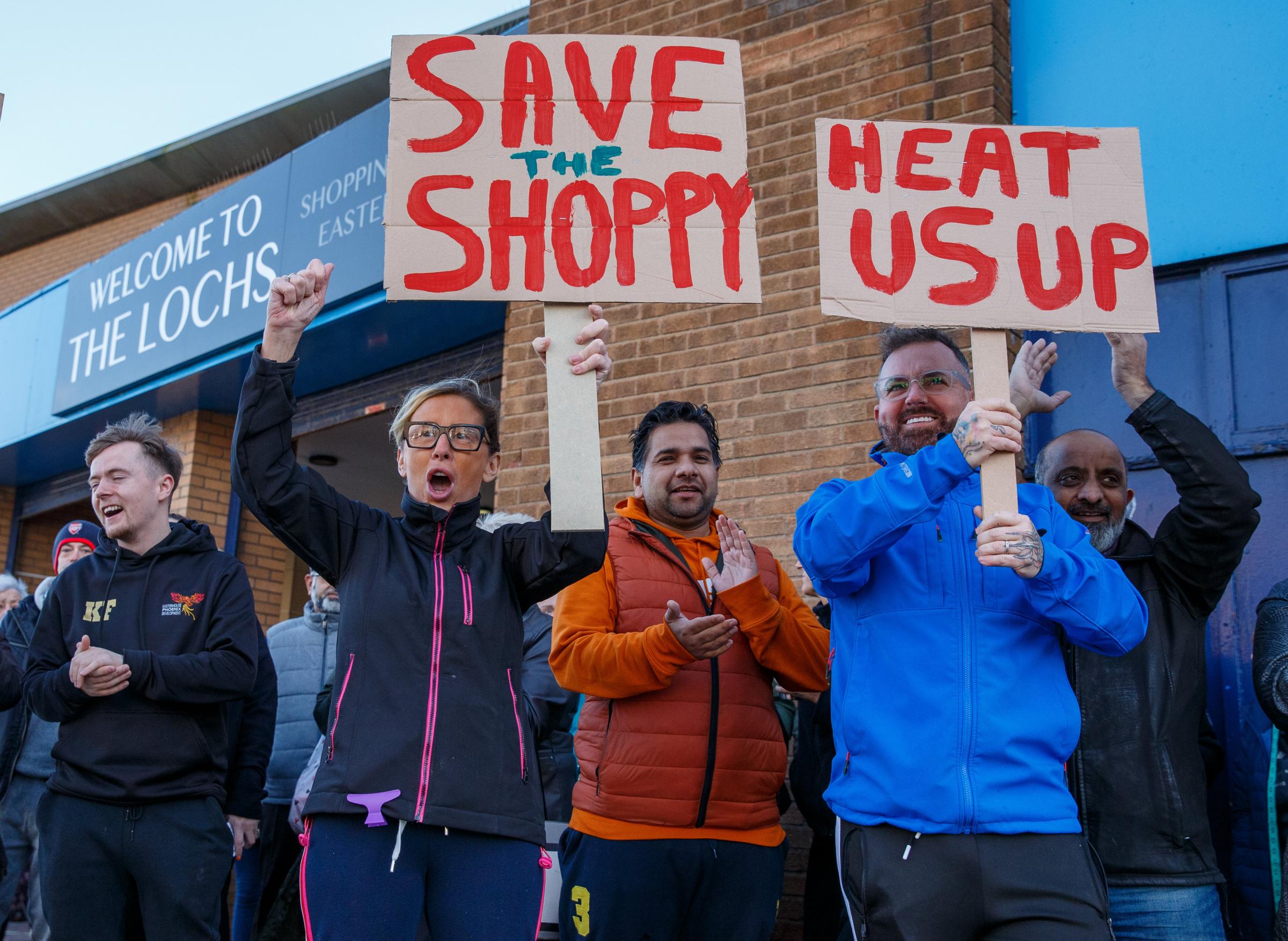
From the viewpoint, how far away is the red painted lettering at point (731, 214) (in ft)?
9.50

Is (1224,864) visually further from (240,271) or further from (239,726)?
(240,271)

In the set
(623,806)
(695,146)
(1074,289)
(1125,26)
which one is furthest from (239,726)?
(1125,26)

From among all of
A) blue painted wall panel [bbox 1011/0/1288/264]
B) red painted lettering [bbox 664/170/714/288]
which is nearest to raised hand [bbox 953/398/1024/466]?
red painted lettering [bbox 664/170/714/288]

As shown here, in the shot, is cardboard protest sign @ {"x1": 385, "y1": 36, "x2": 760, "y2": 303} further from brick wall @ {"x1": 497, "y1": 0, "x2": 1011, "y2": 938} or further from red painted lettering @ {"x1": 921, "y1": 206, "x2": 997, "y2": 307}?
brick wall @ {"x1": 497, "y1": 0, "x2": 1011, "y2": 938}

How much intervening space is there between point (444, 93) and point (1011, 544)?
69.9 inches

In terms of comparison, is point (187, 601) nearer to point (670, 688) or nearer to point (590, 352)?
point (670, 688)

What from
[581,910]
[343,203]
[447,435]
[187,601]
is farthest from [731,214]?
[343,203]

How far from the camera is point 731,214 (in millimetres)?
2936

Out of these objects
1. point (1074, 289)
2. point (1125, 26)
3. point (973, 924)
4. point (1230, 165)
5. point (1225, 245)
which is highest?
point (1125, 26)

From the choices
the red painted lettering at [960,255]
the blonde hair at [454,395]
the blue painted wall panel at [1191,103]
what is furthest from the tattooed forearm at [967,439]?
the blue painted wall panel at [1191,103]

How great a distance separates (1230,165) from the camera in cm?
449

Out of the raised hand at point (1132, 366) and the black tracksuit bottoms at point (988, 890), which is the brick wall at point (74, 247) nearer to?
the raised hand at point (1132, 366)

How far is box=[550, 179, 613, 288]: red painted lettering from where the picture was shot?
2832mm

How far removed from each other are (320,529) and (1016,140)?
193cm
